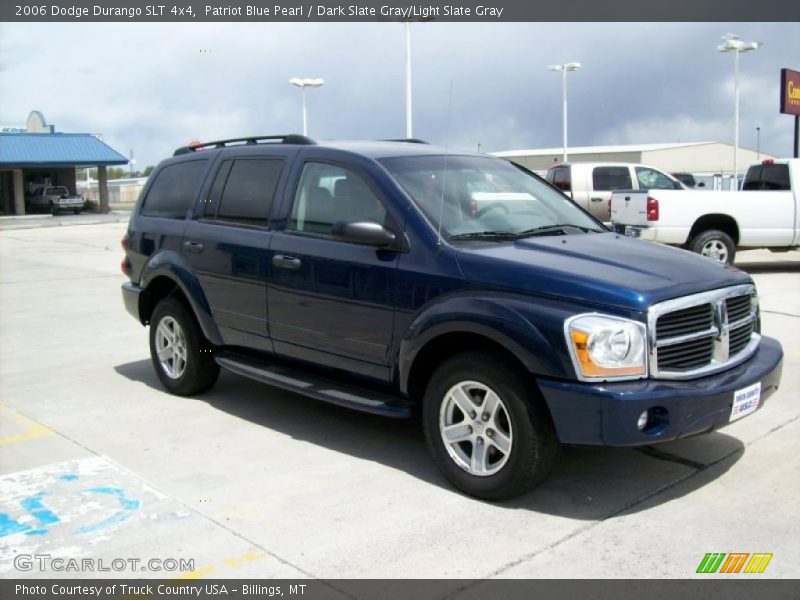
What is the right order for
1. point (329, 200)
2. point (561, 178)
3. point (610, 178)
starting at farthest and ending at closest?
point (561, 178), point (610, 178), point (329, 200)

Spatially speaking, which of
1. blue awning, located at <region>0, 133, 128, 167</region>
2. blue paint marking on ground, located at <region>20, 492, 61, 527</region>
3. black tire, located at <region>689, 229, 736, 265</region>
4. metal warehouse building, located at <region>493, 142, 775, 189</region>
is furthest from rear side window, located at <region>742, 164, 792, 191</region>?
metal warehouse building, located at <region>493, 142, 775, 189</region>

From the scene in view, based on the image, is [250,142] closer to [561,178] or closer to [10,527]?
[10,527]

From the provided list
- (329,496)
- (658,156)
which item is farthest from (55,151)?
(658,156)

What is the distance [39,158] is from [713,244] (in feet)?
121

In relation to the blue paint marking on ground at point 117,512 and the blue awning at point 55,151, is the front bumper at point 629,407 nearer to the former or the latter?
the blue paint marking on ground at point 117,512

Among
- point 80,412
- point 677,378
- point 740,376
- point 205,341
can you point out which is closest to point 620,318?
point 677,378

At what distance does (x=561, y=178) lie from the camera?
19562 mm

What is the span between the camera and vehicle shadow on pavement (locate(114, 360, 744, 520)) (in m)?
4.49

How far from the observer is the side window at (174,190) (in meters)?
6.56

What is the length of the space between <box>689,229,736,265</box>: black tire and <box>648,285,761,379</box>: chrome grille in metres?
9.19

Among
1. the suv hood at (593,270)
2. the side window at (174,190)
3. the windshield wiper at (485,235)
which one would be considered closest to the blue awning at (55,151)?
the side window at (174,190)

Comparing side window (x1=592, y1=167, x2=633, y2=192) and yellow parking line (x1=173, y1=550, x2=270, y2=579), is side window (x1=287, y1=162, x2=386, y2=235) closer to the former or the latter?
yellow parking line (x1=173, y1=550, x2=270, y2=579)
